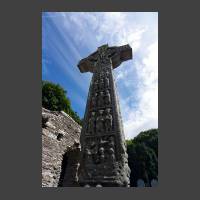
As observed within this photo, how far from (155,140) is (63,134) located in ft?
48.8

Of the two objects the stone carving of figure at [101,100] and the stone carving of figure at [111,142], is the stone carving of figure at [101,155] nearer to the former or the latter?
the stone carving of figure at [111,142]

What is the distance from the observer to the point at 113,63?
8109mm

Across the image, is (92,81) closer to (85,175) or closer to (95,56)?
(95,56)

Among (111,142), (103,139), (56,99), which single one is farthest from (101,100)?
(56,99)

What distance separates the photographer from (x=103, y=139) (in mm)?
5621

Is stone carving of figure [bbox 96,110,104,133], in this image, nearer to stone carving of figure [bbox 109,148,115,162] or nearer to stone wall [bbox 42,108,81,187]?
stone carving of figure [bbox 109,148,115,162]

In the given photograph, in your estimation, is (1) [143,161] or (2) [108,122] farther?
(1) [143,161]

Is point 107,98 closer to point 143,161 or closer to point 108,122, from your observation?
point 108,122

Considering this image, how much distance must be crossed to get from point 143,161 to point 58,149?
1281cm

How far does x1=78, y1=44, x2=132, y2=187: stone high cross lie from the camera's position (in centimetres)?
498

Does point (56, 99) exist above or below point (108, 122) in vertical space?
above

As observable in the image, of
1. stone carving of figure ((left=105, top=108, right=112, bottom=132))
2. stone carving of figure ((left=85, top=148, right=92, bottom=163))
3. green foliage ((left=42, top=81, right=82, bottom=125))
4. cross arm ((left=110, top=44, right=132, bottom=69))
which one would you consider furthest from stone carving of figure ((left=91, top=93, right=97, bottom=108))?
green foliage ((left=42, top=81, right=82, bottom=125))

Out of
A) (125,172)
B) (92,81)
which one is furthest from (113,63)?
(125,172)

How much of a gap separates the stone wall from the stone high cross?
7.08 ft
